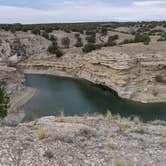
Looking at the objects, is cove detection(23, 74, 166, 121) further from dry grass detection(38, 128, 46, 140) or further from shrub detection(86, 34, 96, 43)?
dry grass detection(38, 128, 46, 140)

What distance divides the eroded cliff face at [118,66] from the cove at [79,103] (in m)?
1.40

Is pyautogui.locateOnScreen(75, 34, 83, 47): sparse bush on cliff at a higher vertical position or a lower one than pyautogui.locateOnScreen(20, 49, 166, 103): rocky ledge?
higher

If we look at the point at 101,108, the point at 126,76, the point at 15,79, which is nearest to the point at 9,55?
the point at 15,79

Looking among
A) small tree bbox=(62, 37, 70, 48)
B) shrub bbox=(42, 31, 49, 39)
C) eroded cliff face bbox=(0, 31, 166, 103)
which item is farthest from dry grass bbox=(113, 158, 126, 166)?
shrub bbox=(42, 31, 49, 39)

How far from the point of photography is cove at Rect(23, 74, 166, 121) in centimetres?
3356

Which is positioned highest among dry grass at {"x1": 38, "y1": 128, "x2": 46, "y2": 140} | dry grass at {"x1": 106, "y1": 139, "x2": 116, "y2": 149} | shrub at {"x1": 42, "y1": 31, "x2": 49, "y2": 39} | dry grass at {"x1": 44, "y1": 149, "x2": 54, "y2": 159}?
dry grass at {"x1": 38, "y1": 128, "x2": 46, "y2": 140}

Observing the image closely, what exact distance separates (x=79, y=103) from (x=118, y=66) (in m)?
7.40

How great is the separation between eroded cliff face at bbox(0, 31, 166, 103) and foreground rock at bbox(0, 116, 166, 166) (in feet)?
86.5

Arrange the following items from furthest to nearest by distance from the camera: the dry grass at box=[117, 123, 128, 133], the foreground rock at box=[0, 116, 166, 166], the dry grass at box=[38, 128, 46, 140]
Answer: the dry grass at box=[117, 123, 128, 133], the dry grass at box=[38, 128, 46, 140], the foreground rock at box=[0, 116, 166, 166]

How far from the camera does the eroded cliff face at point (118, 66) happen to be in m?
41.3

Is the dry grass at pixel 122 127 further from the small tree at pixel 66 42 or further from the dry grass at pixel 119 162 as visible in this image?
the small tree at pixel 66 42

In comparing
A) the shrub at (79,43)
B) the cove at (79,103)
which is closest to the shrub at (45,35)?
the shrub at (79,43)

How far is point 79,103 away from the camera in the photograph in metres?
37.8

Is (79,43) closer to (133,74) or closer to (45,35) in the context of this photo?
(45,35)
